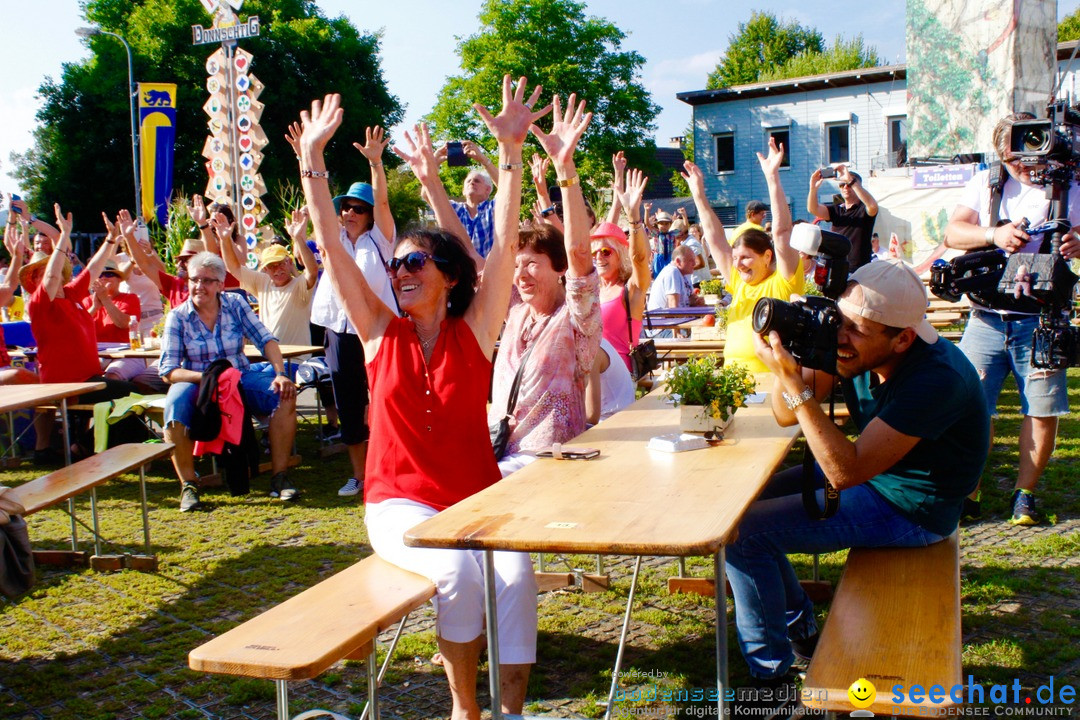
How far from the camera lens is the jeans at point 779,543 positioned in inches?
117

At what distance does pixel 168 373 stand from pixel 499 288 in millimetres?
3957

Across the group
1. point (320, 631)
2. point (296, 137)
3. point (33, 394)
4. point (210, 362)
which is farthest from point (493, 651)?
point (210, 362)

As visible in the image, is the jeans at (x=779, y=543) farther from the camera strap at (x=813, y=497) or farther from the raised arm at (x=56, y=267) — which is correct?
the raised arm at (x=56, y=267)

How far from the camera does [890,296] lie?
8.96ft

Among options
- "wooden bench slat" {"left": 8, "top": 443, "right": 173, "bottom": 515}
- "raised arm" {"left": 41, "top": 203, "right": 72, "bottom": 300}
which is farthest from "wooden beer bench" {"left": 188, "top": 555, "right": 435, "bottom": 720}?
"raised arm" {"left": 41, "top": 203, "right": 72, "bottom": 300}

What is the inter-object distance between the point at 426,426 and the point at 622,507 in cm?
90

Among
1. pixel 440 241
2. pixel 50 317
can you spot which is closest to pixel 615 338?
pixel 440 241

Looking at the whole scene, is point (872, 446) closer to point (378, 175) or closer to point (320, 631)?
point (320, 631)

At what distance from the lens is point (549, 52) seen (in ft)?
143

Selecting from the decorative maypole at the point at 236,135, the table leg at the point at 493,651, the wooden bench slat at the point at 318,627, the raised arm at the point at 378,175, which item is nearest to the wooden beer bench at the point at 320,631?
the wooden bench slat at the point at 318,627

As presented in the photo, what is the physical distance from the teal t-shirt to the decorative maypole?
12060 mm

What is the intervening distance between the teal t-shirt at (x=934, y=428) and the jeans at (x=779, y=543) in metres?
0.05

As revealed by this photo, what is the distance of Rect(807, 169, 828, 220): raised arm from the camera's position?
706 cm

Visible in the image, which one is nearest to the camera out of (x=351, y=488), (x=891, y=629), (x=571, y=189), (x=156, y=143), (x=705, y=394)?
(x=891, y=629)
